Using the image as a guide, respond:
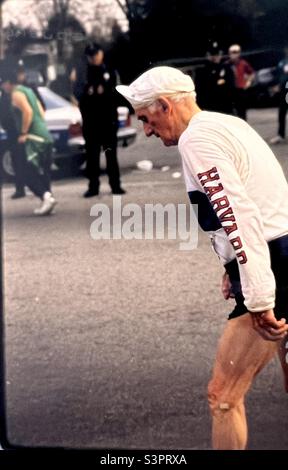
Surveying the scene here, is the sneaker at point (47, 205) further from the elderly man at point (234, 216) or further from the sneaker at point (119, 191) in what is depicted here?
the elderly man at point (234, 216)

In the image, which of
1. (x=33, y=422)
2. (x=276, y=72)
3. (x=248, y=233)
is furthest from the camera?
(x=33, y=422)

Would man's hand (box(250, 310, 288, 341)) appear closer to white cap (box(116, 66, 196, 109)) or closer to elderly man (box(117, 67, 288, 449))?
elderly man (box(117, 67, 288, 449))

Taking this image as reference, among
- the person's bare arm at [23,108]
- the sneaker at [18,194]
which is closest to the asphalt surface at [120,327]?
the sneaker at [18,194]

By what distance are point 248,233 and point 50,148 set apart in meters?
0.76

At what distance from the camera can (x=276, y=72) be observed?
3.76m

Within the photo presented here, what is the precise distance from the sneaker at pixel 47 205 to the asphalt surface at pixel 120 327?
0.02 meters

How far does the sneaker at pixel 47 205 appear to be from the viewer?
12.8 feet

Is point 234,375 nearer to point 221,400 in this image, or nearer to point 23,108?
point 221,400

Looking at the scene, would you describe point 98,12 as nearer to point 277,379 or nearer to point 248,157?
point 248,157

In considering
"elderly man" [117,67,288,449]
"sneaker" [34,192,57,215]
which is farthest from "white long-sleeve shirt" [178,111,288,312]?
"sneaker" [34,192,57,215]

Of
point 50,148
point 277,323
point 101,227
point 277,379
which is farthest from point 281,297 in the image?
point 50,148

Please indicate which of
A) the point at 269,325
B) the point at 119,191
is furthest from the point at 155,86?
the point at 269,325

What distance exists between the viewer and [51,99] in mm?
3891

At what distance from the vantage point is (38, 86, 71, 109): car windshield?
A: 12.7ft
